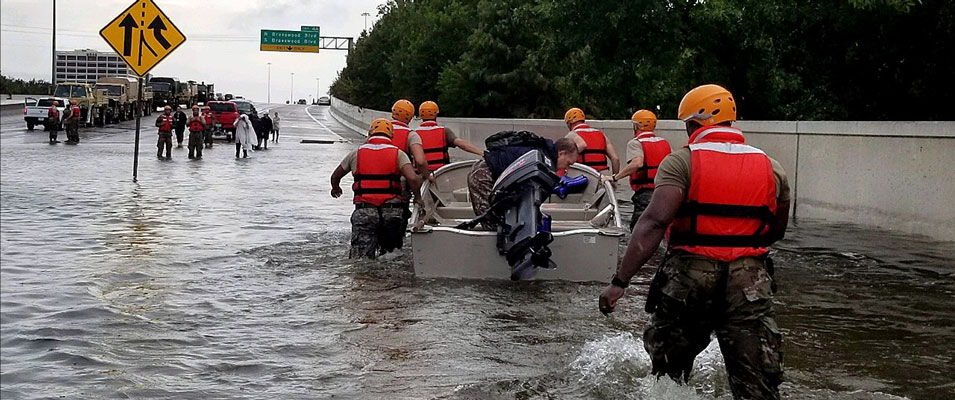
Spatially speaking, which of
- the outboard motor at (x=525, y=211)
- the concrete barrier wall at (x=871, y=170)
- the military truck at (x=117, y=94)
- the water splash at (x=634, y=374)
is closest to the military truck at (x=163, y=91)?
the military truck at (x=117, y=94)

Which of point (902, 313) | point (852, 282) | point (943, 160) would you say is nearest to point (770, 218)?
point (902, 313)

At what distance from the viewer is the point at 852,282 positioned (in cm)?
1152

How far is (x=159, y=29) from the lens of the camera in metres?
21.7

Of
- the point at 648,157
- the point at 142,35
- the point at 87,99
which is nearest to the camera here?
the point at 648,157

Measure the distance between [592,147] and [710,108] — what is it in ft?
29.4

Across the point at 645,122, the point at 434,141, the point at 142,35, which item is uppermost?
the point at 142,35

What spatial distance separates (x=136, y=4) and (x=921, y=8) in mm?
13465

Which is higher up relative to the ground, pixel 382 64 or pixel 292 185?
pixel 382 64

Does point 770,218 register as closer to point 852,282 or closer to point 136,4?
point 852,282

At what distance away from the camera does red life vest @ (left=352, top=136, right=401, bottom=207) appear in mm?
11328

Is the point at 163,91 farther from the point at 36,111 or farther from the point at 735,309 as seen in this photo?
the point at 735,309

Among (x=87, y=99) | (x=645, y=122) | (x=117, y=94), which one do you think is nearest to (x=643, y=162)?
(x=645, y=122)

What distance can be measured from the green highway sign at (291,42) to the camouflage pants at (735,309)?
8596 cm

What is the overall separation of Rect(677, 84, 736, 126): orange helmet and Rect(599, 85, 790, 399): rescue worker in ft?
0.26
